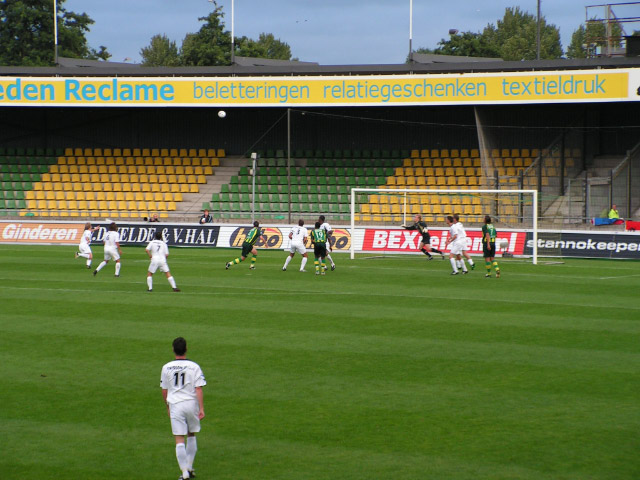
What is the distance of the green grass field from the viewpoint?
9.27 meters

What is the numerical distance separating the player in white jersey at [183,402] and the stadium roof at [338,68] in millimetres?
37412

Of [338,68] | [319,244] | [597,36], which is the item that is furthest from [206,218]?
[597,36]

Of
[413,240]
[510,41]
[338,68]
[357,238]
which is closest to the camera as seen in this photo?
[413,240]

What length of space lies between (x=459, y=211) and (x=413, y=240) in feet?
24.1

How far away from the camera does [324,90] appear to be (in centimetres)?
4456

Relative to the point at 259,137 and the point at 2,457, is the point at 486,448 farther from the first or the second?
the point at 259,137

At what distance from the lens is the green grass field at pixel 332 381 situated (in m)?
9.27

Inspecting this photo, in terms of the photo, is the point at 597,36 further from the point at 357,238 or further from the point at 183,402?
the point at 183,402

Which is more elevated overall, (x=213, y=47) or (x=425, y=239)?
(x=213, y=47)

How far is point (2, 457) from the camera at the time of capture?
937 cm

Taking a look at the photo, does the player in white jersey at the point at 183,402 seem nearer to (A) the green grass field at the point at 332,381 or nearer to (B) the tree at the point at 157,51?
(A) the green grass field at the point at 332,381

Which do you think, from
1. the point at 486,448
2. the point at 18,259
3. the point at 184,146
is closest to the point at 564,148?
the point at 184,146

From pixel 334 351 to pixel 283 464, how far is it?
5.79 meters

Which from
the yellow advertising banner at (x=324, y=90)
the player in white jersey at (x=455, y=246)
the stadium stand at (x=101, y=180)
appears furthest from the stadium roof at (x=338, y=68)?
the player in white jersey at (x=455, y=246)
